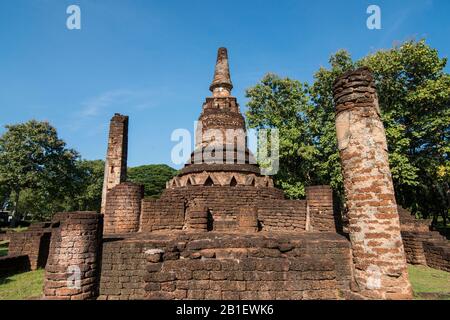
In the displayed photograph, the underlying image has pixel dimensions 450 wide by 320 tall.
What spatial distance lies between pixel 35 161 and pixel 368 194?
29.0m

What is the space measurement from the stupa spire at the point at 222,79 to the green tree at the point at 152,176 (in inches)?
1182

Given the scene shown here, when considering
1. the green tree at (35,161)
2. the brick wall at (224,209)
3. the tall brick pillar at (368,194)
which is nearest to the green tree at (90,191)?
the green tree at (35,161)

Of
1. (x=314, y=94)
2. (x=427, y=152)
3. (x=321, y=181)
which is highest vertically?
(x=314, y=94)

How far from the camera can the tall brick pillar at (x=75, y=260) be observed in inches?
210

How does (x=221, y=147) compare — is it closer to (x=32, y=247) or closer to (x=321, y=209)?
(x=321, y=209)

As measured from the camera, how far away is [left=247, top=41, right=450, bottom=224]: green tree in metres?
16.4

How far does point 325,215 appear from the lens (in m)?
9.97

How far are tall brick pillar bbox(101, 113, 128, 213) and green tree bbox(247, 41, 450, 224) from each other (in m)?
10.5

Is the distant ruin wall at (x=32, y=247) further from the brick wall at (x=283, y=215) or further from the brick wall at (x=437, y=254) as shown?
the brick wall at (x=437, y=254)

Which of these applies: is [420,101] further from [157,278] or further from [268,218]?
[157,278]

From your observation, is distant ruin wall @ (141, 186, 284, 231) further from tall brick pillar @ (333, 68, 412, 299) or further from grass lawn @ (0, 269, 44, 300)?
tall brick pillar @ (333, 68, 412, 299)

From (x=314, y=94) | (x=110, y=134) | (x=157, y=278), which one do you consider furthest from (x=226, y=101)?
(x=157, y=278)

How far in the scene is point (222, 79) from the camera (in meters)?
20.2

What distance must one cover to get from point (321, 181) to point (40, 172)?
972 inches
